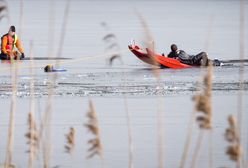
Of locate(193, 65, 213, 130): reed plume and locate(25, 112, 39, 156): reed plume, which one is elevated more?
locate(193, 65, 213, 130): reed plume

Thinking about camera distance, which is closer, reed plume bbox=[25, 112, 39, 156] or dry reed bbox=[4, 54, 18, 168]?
reed plume bbox=[25, 112, 39, 156]

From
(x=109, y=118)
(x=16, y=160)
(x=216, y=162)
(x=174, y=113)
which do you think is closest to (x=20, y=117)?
(x=109, y=118)

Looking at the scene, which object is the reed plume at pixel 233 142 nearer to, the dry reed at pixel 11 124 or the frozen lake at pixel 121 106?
the frozen lake at pixel 121 106

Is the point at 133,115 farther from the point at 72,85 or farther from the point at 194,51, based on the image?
the point at 194,51

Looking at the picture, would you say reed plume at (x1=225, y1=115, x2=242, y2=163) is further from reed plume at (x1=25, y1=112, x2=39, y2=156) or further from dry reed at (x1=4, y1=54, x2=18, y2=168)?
dry reed at (x1=4, y1=54, x2=18, y2=168)

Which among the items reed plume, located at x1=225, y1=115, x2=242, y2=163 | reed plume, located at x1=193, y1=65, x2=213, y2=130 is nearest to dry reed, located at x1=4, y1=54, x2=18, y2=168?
reed plume, located at x1=193, y1=65, x2=213, y2=130

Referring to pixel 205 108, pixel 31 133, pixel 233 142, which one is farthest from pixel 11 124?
pixel 233 142

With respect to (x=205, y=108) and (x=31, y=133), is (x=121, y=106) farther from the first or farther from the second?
(x=205, y=108)

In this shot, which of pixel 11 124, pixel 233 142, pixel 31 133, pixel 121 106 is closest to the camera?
pixel 233 142

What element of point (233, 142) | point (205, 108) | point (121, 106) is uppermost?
point (121, 106)

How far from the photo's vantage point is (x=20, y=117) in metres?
14.9

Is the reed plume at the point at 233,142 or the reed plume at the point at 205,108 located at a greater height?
the reed plume at the point at 205,108

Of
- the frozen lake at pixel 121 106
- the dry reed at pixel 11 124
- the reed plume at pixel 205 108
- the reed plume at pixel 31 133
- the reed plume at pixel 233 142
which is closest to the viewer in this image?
the reed plume at pixel 233 142

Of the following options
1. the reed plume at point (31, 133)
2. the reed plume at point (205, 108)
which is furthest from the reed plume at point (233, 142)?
the reed plume at point (31, 133)
